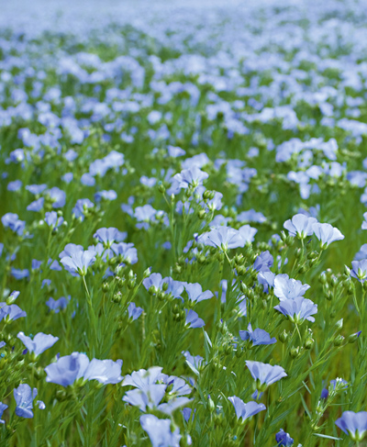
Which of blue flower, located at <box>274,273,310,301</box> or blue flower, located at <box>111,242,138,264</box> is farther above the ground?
blue flower, located at <box>274,273,310,301</box>

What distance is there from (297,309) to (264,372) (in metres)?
0.23

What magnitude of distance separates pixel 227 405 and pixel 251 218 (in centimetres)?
143

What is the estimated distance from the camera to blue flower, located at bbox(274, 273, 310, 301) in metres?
1.31

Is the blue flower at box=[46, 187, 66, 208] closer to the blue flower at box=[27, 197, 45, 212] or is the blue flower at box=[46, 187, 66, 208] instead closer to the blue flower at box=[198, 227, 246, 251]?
the blue flower at box=[27, 197, 45, 212]

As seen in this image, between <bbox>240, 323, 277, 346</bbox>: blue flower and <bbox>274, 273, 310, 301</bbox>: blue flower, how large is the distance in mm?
108

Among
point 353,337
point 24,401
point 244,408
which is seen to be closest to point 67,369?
point 24,401

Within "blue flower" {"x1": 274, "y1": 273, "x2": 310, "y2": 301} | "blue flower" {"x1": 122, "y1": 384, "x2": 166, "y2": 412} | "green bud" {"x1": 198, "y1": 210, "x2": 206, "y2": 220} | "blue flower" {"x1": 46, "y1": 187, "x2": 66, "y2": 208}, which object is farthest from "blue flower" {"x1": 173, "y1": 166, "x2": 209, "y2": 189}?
"blue flower" {"x1": 122, "y1": 384, "x2": 166, "y2": 412}

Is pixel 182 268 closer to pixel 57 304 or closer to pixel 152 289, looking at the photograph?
pixel 152 289

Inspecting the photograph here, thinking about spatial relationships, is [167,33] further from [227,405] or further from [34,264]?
[227,405]

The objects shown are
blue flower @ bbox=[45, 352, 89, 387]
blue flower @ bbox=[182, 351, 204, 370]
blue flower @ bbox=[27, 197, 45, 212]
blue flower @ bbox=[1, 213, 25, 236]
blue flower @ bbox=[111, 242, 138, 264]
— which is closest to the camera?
blue flower @ bbox=[45, 352, 89, 387]

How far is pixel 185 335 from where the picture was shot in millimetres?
1536

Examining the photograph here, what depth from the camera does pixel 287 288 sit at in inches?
52.7

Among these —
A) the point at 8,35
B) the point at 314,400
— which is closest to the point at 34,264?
the point at 314,400

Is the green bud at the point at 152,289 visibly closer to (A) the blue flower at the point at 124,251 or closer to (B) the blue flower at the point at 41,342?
(A) the blue flower at the point at 124,251
